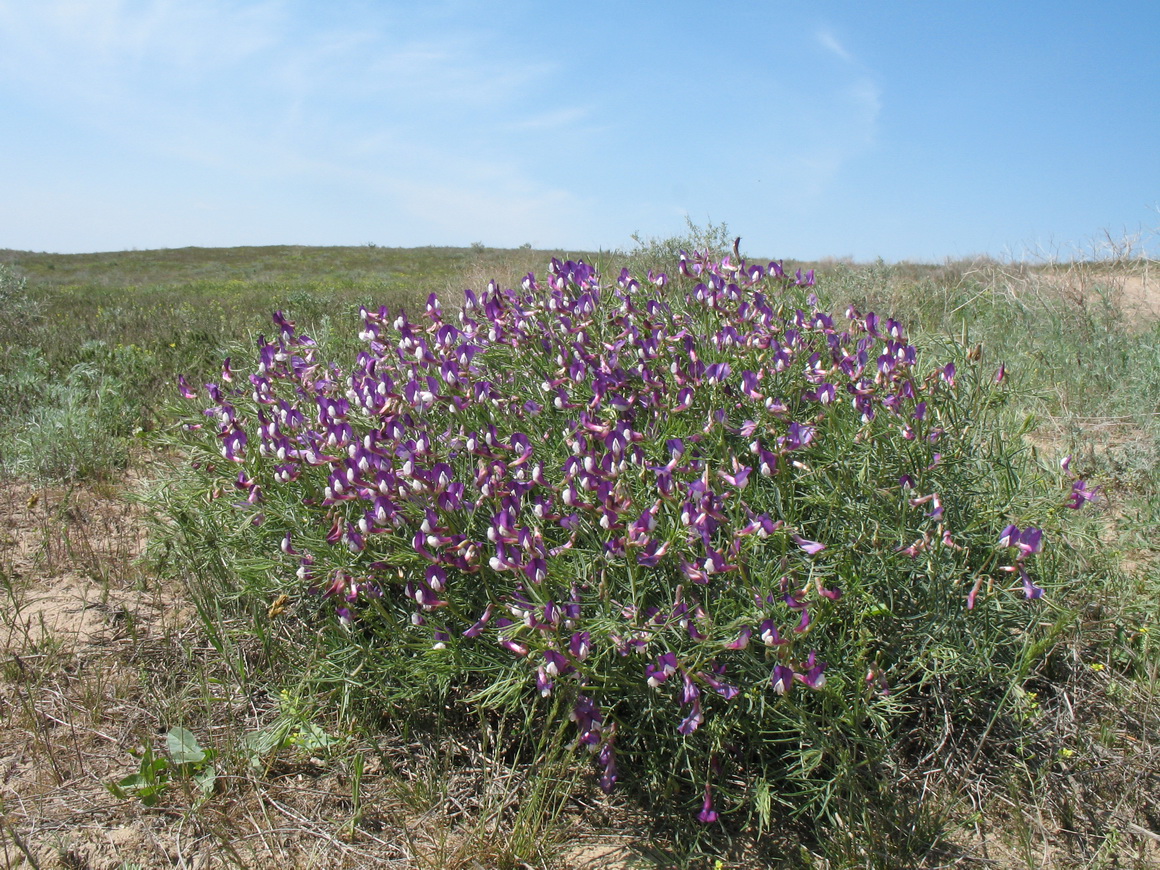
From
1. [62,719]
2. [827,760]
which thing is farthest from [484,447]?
[62,719]

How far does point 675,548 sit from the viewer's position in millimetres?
2010

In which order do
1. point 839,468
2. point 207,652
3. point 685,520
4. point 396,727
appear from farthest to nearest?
1. point 207,652
2. point 396,727
3. point 839,468
4. point 685,520

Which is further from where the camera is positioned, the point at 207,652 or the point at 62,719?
the point at 207,652

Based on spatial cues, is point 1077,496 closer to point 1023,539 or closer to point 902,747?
point 1023,539

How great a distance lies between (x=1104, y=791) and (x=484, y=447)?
204 centimetres

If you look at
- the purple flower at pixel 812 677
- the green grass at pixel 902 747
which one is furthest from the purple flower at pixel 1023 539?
the purple flower at pixel 812 677

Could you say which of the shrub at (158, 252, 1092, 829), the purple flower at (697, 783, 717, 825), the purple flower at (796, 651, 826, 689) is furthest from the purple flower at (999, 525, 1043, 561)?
the purple flower at (697, 783, 717, 825)

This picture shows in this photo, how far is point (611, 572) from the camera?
6.91 feet

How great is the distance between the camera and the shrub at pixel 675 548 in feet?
6.31

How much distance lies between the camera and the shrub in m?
1.92

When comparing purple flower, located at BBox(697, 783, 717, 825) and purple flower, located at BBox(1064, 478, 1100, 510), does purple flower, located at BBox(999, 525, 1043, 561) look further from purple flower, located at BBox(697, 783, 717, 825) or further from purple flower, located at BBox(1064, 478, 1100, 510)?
purple flower, located at BBox(697, 783, 717, 825)

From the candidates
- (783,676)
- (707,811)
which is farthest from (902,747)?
(783,676)

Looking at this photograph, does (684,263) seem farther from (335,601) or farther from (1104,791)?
(1104,791)

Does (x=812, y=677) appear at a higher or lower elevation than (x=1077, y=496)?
lower
